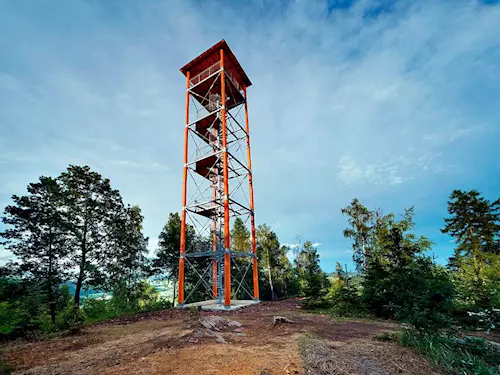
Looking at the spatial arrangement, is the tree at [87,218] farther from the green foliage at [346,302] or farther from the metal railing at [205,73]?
the green foliage at [346,302]

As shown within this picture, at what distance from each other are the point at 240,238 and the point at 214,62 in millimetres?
17925

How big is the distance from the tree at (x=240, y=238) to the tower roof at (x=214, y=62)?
16.4 meters

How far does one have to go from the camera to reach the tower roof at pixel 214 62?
1745 cm

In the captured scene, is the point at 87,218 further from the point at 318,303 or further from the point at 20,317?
the point at 318,303

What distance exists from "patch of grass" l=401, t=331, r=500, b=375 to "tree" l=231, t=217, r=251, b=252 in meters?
21.1

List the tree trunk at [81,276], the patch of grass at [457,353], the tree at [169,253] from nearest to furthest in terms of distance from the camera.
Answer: the patch of grass at [457,353], the tree trunk at [81,276], the tree at [169,253]

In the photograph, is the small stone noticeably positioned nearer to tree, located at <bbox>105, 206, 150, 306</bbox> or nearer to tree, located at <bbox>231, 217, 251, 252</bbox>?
tree, located at <bbox>105, 206, 150, 306</bbox>

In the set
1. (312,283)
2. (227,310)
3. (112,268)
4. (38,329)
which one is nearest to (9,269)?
(112,268)

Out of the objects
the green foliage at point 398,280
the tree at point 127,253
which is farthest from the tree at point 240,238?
the green foliage at point 398,280

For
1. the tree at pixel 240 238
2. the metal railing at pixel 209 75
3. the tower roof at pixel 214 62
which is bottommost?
the tree at pixel 240 238

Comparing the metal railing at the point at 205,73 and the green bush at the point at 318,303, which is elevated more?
the metal railing at the point at 205,73

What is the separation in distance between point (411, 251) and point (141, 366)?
31.8 feet

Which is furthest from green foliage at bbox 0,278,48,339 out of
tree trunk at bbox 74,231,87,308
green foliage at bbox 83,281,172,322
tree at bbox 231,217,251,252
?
tree at bbox 231,217,251,252

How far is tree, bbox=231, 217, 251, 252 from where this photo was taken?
26.2 m
